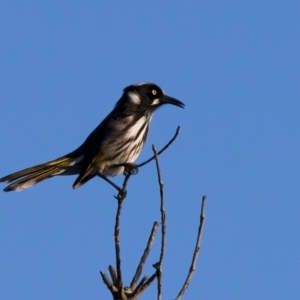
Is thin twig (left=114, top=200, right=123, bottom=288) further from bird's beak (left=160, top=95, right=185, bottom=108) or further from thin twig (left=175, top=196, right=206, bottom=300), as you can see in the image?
bird's beak (left=160, top=95, right=185, bottom=108)

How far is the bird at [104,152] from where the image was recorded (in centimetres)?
930

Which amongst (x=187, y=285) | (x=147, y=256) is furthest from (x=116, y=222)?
(x=187, y=285)

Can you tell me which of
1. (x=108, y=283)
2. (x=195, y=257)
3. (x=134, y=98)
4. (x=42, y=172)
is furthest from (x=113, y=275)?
(x=134, y=98)

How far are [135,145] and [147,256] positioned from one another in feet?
14.7

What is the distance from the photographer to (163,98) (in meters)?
10.5

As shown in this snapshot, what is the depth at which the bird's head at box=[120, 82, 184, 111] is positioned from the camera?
10.4 meters

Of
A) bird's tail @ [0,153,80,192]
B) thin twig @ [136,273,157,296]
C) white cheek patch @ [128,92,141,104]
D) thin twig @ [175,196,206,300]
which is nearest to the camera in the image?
thin twig @ [175,196,206,300]

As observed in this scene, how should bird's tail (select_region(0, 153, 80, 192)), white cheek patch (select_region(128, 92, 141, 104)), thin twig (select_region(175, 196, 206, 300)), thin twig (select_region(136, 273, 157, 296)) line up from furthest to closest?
white cheek patch (select_region(128, 92, 141, 104))
bird's tail (select_region(0, 153, 80, 192))
thin twig (select_region(136, 273, 157, 296))
thin twig (select_region(175, 196, 206, 300))

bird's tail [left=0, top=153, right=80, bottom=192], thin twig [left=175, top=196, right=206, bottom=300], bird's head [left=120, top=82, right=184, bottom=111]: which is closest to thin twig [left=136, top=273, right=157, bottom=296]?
thin twig [left=175, top=196, right=206, bottom=300]

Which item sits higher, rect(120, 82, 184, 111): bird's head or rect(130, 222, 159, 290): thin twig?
rect(120, 82, 184, 111): bird's head

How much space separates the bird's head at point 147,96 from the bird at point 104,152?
19 centimetres

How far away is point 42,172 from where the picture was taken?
929cm

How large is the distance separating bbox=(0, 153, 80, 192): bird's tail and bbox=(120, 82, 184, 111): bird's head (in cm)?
137

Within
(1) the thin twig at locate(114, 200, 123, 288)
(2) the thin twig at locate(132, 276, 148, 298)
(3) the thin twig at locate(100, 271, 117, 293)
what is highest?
(1) the thin twig at locate(114, 200, 123, 288)
